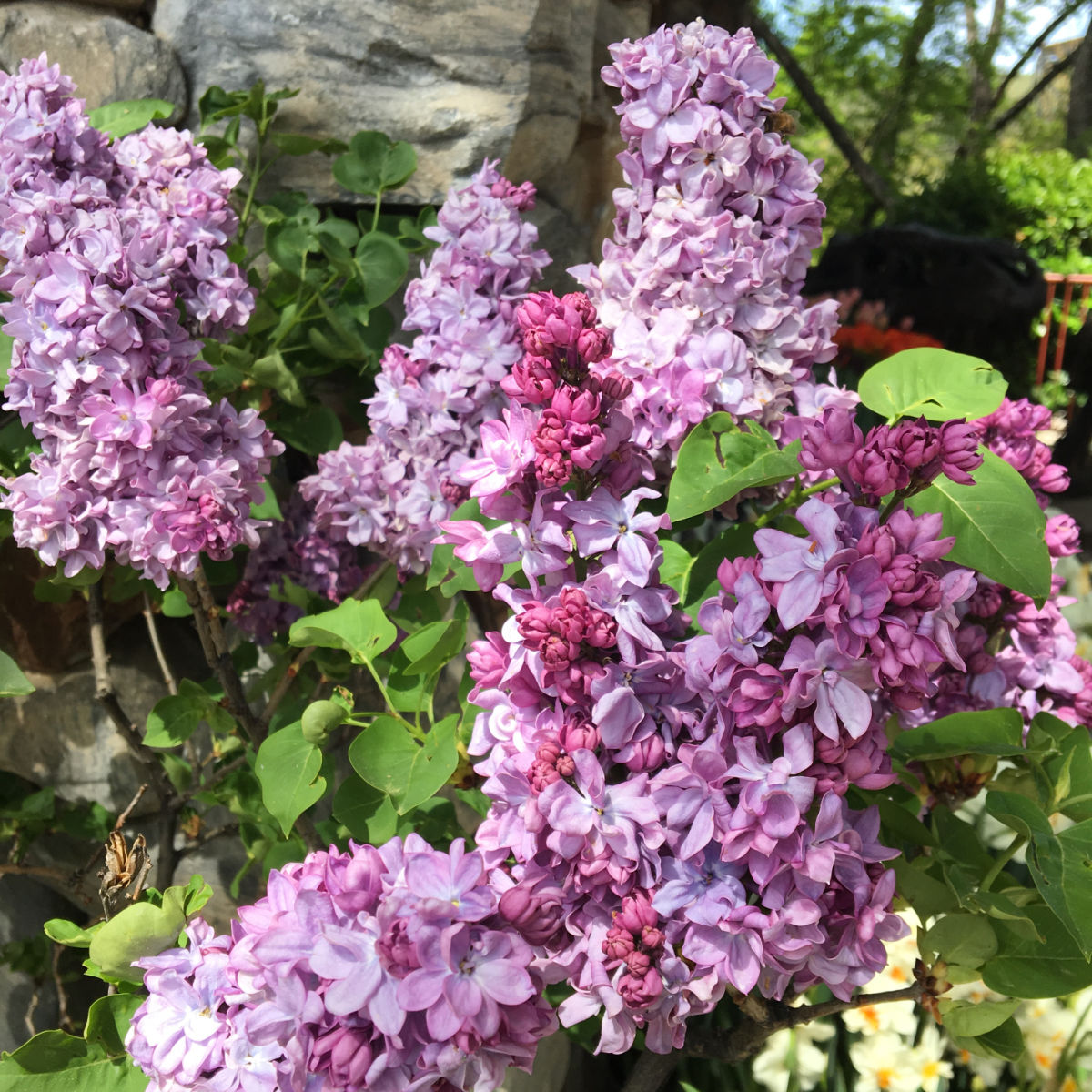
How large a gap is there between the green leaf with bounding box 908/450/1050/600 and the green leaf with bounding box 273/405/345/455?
0.69 meters

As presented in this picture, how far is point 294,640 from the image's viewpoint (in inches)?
30.0

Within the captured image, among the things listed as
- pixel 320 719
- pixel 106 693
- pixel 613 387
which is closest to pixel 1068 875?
pixel 613 387

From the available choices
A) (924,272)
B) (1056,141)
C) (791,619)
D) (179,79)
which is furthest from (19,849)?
(1056,141)

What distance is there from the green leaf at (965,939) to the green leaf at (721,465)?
32 cm

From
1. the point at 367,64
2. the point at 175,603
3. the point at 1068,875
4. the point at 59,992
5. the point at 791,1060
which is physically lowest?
the point at 59,992

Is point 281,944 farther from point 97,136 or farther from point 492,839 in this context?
point 97,136

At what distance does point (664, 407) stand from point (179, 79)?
82 centimetres

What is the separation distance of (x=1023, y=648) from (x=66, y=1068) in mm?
826

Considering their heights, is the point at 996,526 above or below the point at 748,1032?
above

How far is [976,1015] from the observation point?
0.67 meters

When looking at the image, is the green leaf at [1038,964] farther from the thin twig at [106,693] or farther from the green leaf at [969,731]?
the thin twig at [106,693]

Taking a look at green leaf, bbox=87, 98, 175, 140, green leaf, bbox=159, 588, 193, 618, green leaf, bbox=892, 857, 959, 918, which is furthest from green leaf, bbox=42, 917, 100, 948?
green leaf, bbox=87, 98, 175, 140

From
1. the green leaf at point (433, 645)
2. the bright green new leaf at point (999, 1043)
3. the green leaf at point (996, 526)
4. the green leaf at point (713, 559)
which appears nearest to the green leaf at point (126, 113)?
the green leaf at point (433, 645)

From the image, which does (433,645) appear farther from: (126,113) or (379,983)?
(126,113)
